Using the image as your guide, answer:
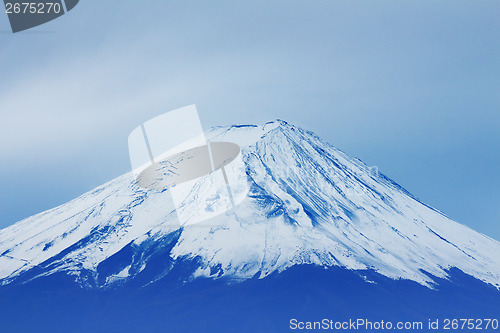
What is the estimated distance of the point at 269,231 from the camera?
36.9m

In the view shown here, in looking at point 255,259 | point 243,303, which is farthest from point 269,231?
point 243,303

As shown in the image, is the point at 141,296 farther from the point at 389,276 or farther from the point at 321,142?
the point at 321,142

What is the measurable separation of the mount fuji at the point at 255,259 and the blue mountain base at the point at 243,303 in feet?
0.23

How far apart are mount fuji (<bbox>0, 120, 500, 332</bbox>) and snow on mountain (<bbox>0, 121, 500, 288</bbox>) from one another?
0.27 feet

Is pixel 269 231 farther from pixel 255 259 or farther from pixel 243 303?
pixel 243 303

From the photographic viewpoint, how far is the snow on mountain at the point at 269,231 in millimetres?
35781

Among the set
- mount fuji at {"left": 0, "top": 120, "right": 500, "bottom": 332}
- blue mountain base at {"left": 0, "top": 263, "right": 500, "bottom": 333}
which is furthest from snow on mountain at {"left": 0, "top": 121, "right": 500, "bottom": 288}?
blue mountain base at {"left": 0, "top": 263, "right": 500, "bottom": 333}

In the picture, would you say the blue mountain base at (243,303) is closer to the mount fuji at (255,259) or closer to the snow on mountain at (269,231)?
the mount fuji at (255,259)

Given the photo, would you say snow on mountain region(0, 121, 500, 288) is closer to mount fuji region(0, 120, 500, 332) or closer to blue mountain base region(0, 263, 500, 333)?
mount fuji region(0, 120, 500, 332)

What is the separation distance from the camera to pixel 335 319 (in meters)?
31.6

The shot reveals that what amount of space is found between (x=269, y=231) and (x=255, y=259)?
2.24 metres

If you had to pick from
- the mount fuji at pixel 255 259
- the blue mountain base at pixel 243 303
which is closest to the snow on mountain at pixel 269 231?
the mount fuji at pixel 255 259

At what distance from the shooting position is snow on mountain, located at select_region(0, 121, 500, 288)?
3578 centimetres

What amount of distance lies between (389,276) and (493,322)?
5395 millimetres
